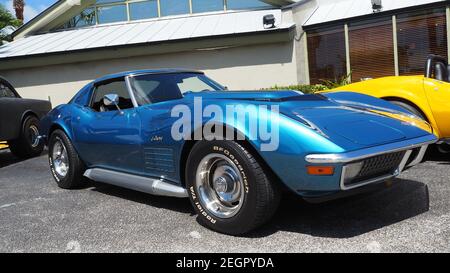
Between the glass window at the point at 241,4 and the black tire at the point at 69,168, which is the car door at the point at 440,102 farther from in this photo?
the glass window at the point at 241,4

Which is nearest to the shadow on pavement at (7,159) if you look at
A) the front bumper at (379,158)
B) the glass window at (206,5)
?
the front bumper at (379,158)

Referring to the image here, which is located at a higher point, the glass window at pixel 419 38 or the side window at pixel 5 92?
the glass window at pixel 419 38

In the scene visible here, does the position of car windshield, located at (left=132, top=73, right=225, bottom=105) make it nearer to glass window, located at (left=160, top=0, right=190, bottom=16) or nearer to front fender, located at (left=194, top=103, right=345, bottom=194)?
front fender, located at (left=194, top=103, right=345, bottom=194)

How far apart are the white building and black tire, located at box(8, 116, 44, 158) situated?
4.62m

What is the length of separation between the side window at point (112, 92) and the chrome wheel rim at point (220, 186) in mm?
1274

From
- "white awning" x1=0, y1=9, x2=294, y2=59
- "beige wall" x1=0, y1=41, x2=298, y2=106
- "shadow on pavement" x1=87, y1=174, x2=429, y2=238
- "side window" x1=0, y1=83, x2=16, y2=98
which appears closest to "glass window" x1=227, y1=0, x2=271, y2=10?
"white awning" x1=0, y1=9, x2=294, y2=59

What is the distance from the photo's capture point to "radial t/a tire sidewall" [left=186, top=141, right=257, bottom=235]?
3117 millimetres

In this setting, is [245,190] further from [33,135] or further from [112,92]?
[33,135]

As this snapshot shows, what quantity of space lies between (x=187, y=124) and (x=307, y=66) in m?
9.38

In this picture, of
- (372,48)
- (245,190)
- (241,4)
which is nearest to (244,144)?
(245,190)

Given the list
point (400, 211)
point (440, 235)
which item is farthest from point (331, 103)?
point (440, 235)

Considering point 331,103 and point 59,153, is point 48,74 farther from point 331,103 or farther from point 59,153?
point 331,103

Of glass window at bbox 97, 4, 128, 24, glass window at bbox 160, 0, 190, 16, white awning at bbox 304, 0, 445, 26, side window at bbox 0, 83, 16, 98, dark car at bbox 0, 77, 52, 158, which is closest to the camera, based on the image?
dark car at bbox 0, 77, 52, 158

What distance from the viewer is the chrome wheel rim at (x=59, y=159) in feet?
17.7
